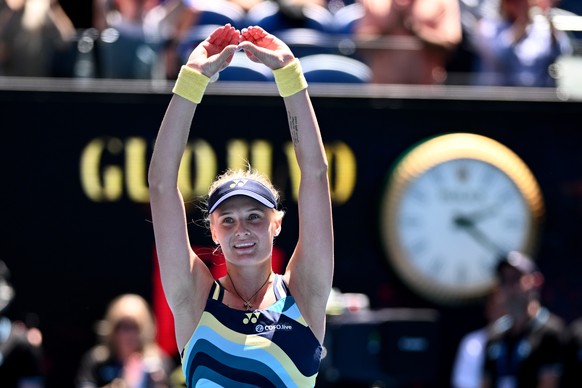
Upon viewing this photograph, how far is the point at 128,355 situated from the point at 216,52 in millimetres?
4275

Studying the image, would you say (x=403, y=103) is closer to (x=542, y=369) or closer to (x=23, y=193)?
(x=542, y=369)

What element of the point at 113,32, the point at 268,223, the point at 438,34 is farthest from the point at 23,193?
the point at 268,223

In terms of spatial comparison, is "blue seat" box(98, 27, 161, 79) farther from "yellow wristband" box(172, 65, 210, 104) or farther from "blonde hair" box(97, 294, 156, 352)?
"yellow wristband" box(172, 65, 210, 104)

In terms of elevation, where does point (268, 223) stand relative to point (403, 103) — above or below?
below

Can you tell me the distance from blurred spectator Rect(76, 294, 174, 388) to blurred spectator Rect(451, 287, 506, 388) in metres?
2.04

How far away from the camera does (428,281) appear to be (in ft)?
31.4

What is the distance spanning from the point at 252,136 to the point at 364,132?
0.84m

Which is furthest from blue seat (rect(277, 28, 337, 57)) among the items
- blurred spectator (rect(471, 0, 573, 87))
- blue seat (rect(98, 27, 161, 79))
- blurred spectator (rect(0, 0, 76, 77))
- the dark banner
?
blurred spectator (rect(0, 0, 76, 77))

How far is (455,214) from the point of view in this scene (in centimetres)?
952

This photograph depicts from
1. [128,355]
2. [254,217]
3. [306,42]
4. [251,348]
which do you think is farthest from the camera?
[306,42]

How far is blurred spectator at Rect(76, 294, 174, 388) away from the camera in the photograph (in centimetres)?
808

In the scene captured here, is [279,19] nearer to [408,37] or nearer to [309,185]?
[408,37]

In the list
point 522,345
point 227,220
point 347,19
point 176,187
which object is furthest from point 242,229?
point 347,19

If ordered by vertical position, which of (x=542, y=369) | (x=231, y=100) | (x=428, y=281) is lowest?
(x=542, y=369)
